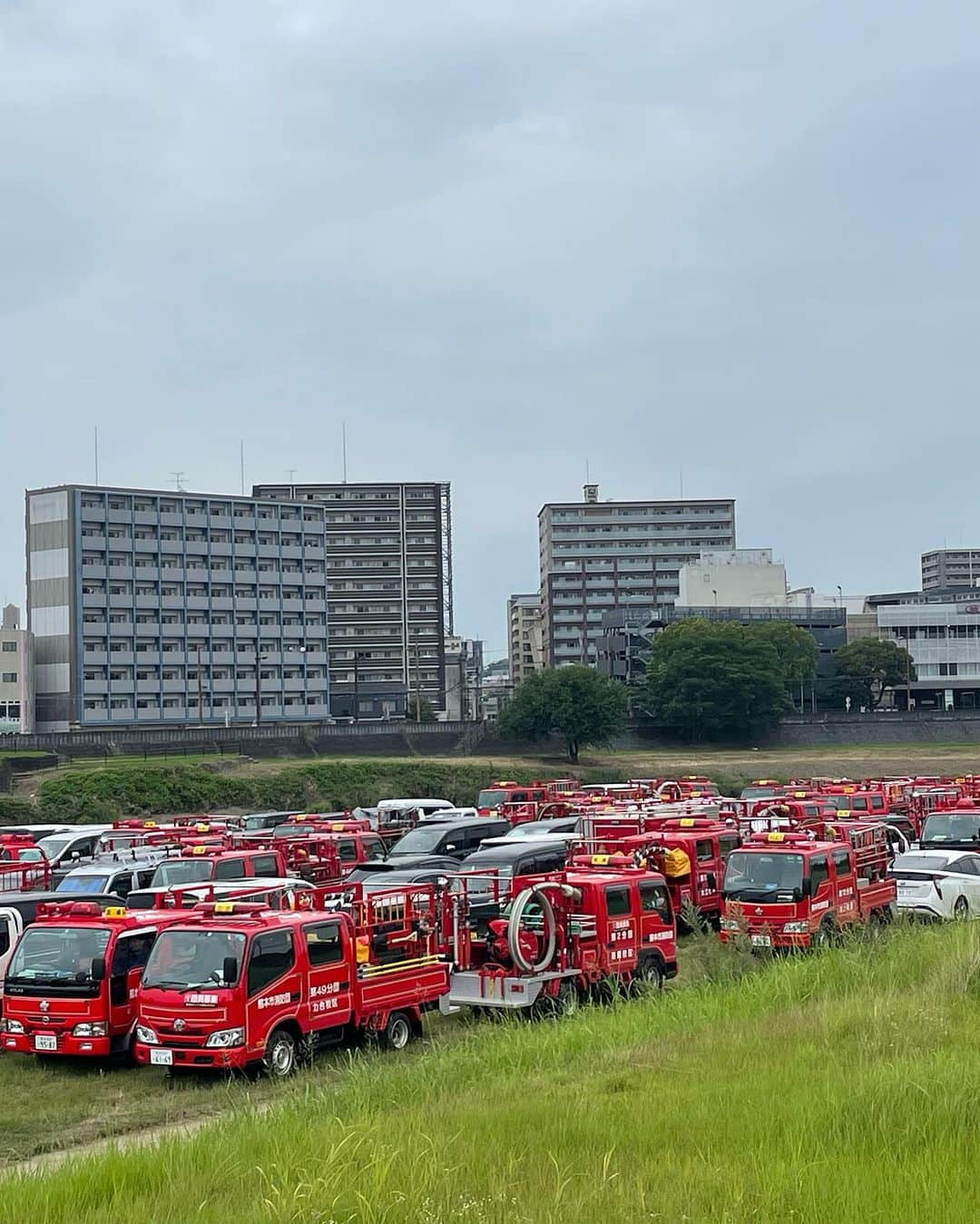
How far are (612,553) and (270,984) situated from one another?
416 feet

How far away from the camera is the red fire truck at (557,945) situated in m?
17.2

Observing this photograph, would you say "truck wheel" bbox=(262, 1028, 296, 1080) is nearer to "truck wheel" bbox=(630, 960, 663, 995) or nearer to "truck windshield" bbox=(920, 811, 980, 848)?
"truck wheel" bbox=(630, 960, 663, 995)

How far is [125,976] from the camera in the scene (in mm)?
16141

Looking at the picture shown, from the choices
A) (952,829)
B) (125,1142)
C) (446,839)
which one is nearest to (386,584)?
(446,839)

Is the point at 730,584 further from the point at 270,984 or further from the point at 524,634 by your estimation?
the point at 270,984

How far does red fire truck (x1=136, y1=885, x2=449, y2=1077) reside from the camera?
577 inches

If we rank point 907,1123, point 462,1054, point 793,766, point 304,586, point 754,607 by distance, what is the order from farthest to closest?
point 754,607, point 304,586, point 793,766, point 462,1054, point 907,1123

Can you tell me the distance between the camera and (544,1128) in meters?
9.16

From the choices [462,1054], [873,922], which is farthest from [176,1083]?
[873,922]

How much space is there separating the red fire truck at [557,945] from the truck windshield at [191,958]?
11.2 feet

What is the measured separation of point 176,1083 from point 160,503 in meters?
78.4

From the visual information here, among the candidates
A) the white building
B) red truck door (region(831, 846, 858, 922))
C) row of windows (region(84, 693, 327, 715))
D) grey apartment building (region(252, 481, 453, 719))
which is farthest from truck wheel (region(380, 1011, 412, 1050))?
grey apartment building (region(252, 481, 453, 719))

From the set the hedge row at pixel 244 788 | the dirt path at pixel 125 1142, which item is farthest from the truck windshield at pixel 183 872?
the hedge row at pixel 244 788

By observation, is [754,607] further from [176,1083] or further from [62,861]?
[176,1083]
